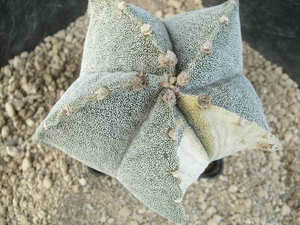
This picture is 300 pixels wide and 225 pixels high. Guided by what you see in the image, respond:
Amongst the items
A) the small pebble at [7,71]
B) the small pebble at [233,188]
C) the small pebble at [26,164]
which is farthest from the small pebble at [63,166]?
the small pebble at [233,188]

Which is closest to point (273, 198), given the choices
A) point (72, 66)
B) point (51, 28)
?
point (72, 66)

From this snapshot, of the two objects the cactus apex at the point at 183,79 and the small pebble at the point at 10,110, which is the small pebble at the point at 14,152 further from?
the cactus apex at the point at 183,79

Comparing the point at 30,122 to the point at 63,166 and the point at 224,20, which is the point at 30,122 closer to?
the point at 63,166

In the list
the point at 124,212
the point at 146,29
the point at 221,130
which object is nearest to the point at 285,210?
the point at 124,212

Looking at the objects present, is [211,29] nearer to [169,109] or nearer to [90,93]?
[169,109]

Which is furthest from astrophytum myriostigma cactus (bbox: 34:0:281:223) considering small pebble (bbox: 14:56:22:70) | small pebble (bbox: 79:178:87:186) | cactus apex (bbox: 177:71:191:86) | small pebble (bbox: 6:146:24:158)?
small pebble (bbox: 14:56:22:70)
